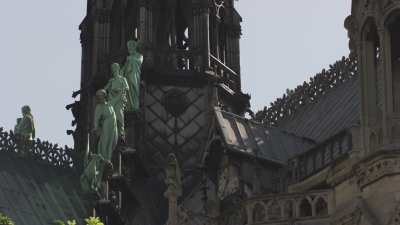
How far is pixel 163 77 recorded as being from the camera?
44344 mm

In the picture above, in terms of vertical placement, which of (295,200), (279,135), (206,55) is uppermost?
(206,55)

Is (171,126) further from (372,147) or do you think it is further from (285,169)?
(372,147)

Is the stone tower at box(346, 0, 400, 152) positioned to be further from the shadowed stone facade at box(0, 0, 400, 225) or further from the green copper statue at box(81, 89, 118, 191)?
the green copper statue at box(81, 89, 118, 191)

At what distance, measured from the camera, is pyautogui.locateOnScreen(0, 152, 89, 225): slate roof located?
40312 millimetres

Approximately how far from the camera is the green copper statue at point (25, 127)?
141 ft

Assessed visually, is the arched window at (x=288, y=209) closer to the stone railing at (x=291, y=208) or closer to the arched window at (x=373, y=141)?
the stone railing at (x=291, y=208)

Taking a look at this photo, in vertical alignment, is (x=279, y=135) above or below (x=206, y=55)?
below

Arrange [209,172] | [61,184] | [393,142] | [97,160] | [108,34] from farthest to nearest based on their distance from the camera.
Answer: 1. [108,34]
2. [61,184]
3. [97,160]
4. [209,172]
5. [393,142]

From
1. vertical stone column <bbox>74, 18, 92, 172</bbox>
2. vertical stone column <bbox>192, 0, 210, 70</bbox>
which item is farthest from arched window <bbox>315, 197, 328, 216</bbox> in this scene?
vertical stone column <bbox>192, 0, 210, 70</bbox>

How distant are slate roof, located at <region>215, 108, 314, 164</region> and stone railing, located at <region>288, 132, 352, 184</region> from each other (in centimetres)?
207

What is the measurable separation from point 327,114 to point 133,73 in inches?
207

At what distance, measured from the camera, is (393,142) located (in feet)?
95.1

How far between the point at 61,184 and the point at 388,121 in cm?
1517

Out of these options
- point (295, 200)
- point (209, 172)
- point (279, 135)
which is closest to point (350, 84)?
point (279, 135)
